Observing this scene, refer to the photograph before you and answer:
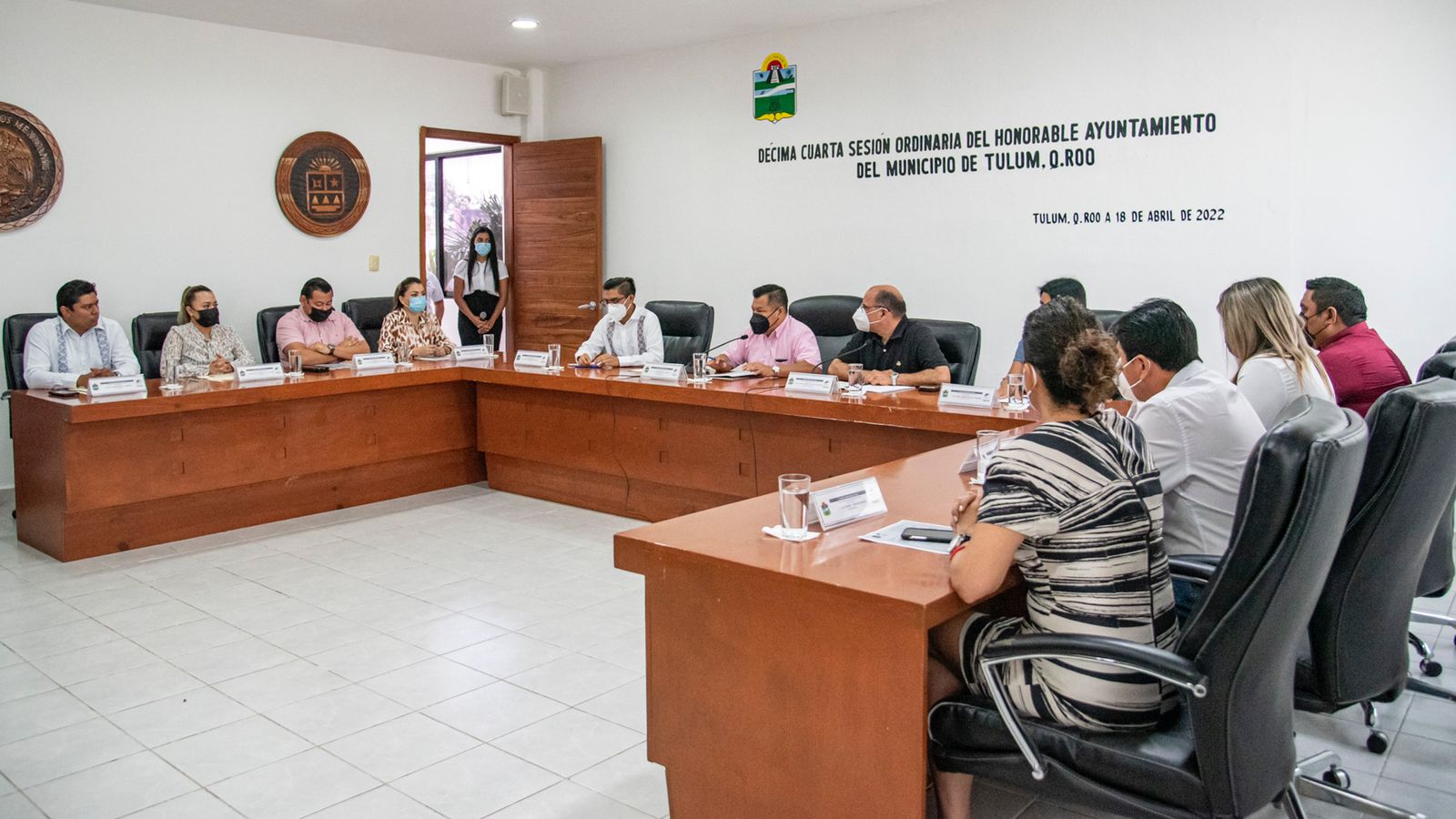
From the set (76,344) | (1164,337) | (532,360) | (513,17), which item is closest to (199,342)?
(76,344)

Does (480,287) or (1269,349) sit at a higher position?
(480,287)

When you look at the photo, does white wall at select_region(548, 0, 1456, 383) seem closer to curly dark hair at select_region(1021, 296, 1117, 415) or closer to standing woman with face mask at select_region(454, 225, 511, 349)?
standing woman with face mask at select_region(454, 225, 511, 349)

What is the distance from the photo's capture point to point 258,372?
186 inches

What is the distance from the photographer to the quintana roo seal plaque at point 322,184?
6473mm

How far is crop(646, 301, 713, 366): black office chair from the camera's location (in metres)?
5.39

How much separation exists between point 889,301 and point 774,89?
8.23 feet

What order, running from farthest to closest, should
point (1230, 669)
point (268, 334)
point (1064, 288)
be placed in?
point (268, 334)
point (1064, 288)
point (1230, 669)

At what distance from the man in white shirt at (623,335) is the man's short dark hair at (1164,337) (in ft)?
10.4

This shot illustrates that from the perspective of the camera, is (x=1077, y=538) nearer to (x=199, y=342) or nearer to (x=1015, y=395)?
(x=1015, y=395)

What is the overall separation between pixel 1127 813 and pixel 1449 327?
154 inches

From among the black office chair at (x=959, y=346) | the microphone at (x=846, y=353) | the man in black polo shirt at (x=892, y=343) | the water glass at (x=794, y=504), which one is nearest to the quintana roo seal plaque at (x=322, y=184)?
the microphone at (x=846, y=353)

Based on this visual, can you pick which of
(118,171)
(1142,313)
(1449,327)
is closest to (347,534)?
(118,171)

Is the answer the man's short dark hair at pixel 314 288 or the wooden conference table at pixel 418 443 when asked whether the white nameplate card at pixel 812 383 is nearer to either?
the wooden conference table at pixel 418 443

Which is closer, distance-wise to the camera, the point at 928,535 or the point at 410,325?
the point at 928,535
